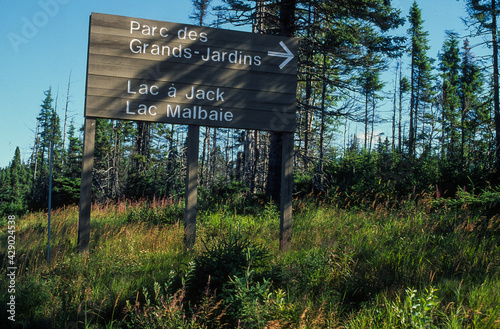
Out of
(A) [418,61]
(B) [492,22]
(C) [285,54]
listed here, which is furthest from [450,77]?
(C) [285,54]

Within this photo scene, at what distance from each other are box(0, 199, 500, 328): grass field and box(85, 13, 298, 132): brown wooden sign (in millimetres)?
2129

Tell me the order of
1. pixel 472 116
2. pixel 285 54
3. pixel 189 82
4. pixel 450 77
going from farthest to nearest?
pixel 450 77 < pixel 472 116 < pixel 285 54 < pixel 189 82

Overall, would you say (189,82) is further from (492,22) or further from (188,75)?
(492,22)

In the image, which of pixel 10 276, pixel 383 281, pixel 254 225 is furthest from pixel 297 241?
pixel 10 276

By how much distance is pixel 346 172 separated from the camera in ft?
43.6

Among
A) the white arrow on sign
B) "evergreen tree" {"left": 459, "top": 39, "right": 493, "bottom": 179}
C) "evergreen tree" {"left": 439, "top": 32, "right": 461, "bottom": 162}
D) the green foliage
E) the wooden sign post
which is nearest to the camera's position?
the green foliage

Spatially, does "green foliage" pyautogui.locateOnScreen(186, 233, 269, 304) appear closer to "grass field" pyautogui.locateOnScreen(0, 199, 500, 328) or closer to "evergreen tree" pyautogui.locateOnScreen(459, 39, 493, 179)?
"grass field" pyautogui.locateOnScreen(0, 199, 500, 328)

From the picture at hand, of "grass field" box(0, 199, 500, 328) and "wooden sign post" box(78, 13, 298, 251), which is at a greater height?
"wooden sign post" box(78, 13, 298, 251)

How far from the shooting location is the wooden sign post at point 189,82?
19.2ft

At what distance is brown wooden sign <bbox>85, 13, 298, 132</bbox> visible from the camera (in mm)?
5867

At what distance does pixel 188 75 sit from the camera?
6156 millimetres

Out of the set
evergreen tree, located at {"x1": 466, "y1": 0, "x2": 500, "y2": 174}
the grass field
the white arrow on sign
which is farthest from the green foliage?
evergreen tree, located at {"x1": 466, "y1": 0, "x2": 500, "y2": 174}

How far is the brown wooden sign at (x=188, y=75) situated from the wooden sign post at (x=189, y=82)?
0.05 ft

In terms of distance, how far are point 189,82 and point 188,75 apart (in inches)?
4.9
